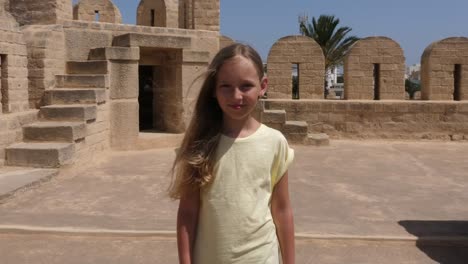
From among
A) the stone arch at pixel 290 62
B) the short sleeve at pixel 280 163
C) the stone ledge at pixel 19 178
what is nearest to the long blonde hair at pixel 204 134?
the short sleeve at pixel 280 163

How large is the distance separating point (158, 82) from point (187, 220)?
989 cm

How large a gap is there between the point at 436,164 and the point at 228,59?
7573 mm

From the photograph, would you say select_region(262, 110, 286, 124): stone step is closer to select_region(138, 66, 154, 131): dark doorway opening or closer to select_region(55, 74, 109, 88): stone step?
select_region(55, 74, 109, 88): stone step

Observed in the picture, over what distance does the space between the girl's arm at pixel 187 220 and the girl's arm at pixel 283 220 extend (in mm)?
333

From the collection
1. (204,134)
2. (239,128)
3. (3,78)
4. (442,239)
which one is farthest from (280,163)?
(3,78)

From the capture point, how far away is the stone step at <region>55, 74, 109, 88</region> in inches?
368

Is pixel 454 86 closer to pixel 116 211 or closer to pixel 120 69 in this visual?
pixel 120 69

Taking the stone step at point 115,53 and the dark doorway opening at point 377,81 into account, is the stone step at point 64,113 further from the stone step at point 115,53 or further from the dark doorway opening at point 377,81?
the dark doorway opening at point 377,81

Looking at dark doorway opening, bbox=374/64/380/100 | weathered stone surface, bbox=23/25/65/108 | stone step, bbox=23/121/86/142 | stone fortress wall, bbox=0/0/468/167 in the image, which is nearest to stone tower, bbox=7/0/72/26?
stone fortress wall, bbox=0/0/468/167

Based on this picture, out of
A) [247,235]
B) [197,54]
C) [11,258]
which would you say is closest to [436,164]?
[197,54]

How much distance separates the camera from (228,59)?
2.09 m

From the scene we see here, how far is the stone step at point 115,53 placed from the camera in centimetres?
962

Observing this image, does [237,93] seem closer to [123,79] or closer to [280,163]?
[280,163]

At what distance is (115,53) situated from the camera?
9688 mm
